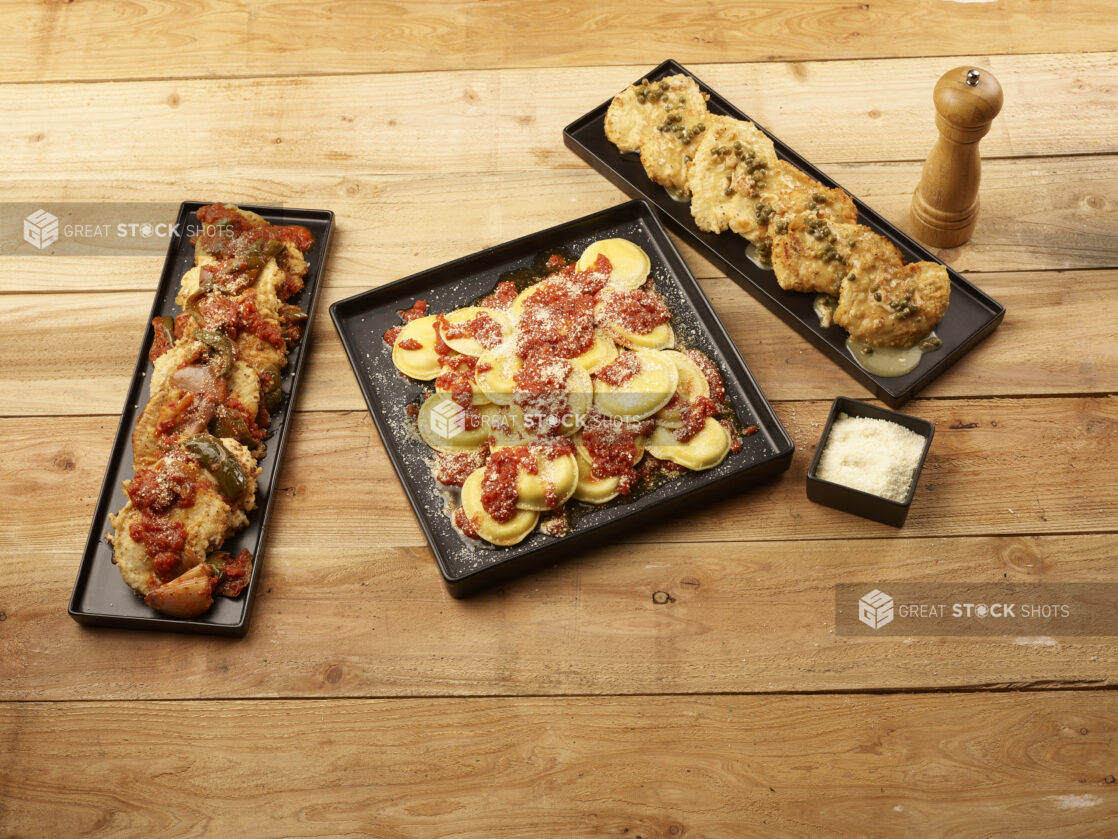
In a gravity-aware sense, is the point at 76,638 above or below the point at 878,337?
below

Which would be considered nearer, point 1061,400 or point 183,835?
point 183,835

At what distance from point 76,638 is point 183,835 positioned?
752mm

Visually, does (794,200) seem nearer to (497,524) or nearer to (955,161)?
A: (955,161)

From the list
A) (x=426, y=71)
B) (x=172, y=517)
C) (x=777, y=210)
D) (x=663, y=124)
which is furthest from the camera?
(x=426, y=71)

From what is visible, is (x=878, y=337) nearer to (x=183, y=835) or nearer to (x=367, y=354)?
(x=367, y=354)

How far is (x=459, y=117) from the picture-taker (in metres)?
4.38

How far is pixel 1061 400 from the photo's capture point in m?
3.51

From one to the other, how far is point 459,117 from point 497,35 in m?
0.53

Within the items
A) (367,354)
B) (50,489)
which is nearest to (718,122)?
(367,354)

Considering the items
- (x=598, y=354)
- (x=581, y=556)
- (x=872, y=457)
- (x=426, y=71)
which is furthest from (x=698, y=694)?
(x=426, y=71)

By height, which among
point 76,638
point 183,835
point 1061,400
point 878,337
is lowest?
point 183,835

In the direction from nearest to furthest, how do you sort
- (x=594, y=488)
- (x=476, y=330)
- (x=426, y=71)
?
(x=594, y=488), (x=476, y=330), (x=426, y=71)

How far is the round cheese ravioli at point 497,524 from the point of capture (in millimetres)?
3129

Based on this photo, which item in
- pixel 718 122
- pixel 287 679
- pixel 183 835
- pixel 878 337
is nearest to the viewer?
pixel 183 835
